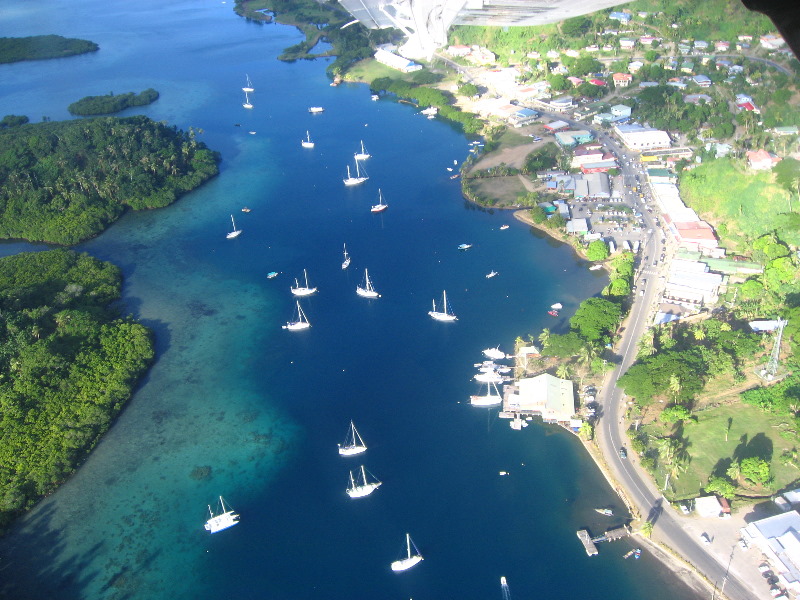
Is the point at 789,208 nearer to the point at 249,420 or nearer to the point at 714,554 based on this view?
the point at 714,554

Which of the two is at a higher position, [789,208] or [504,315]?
[789,208]

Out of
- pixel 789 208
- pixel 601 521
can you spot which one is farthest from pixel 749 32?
pixel 601 521

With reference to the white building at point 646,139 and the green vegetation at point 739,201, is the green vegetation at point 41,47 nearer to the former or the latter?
the white building at point 646,139

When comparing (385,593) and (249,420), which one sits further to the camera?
(249,420)

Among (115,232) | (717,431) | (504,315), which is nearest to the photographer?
(717,431)

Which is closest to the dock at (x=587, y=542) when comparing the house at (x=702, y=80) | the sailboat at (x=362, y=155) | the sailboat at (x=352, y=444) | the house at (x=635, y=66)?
the sailboat at (x=352, y=444)

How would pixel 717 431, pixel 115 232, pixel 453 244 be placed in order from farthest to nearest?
pixel 115 232 → pixel 453 244 → pixel 717 431

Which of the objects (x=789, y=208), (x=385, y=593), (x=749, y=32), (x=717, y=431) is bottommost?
(x=385, y=593)
